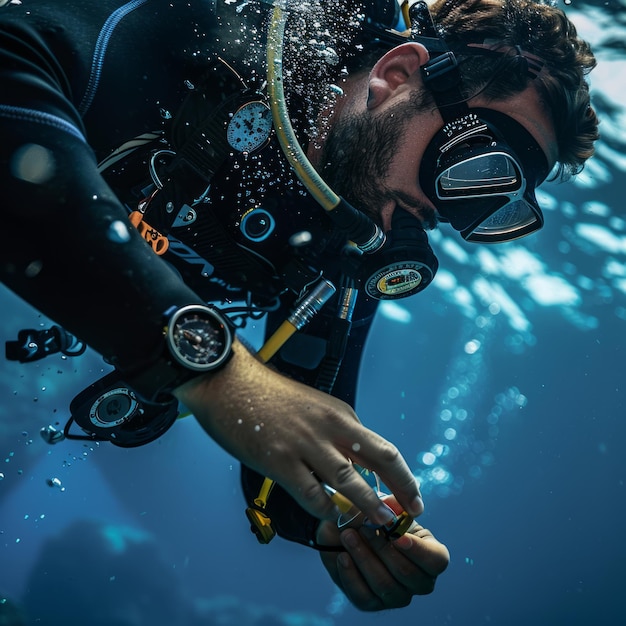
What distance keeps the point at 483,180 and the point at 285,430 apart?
6.87 feet

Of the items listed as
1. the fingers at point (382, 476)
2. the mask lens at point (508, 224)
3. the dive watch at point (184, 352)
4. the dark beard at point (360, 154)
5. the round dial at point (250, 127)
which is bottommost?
the mask lens at point (508, 224)

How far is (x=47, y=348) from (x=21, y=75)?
1.57 metres

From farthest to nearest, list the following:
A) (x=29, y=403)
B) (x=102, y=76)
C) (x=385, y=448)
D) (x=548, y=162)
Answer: (x=29, y=403)
(x=548, y=162)
(x=102, y=76)
(x=385, y=448)

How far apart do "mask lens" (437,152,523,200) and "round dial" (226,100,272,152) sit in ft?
3.20

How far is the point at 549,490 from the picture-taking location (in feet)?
75.6

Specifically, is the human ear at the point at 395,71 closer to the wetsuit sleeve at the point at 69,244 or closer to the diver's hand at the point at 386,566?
the wetsuit sleeve at the point at 69,244

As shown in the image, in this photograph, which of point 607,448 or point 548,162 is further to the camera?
point 607,448

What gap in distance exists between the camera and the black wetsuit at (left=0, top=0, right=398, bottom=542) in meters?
1.27

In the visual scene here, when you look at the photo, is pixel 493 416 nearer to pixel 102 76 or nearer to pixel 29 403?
pixel 29 403

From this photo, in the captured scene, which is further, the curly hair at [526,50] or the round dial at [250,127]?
the curly hair at [526,50]

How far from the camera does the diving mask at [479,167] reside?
8.68 ft

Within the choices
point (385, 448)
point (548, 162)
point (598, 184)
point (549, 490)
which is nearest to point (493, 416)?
point (549, 490)

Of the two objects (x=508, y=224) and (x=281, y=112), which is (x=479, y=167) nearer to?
(x=508, y=224)

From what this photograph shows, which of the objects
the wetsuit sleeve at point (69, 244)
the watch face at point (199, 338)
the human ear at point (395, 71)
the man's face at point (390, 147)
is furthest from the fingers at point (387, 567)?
the human ear at point (395, 71)
